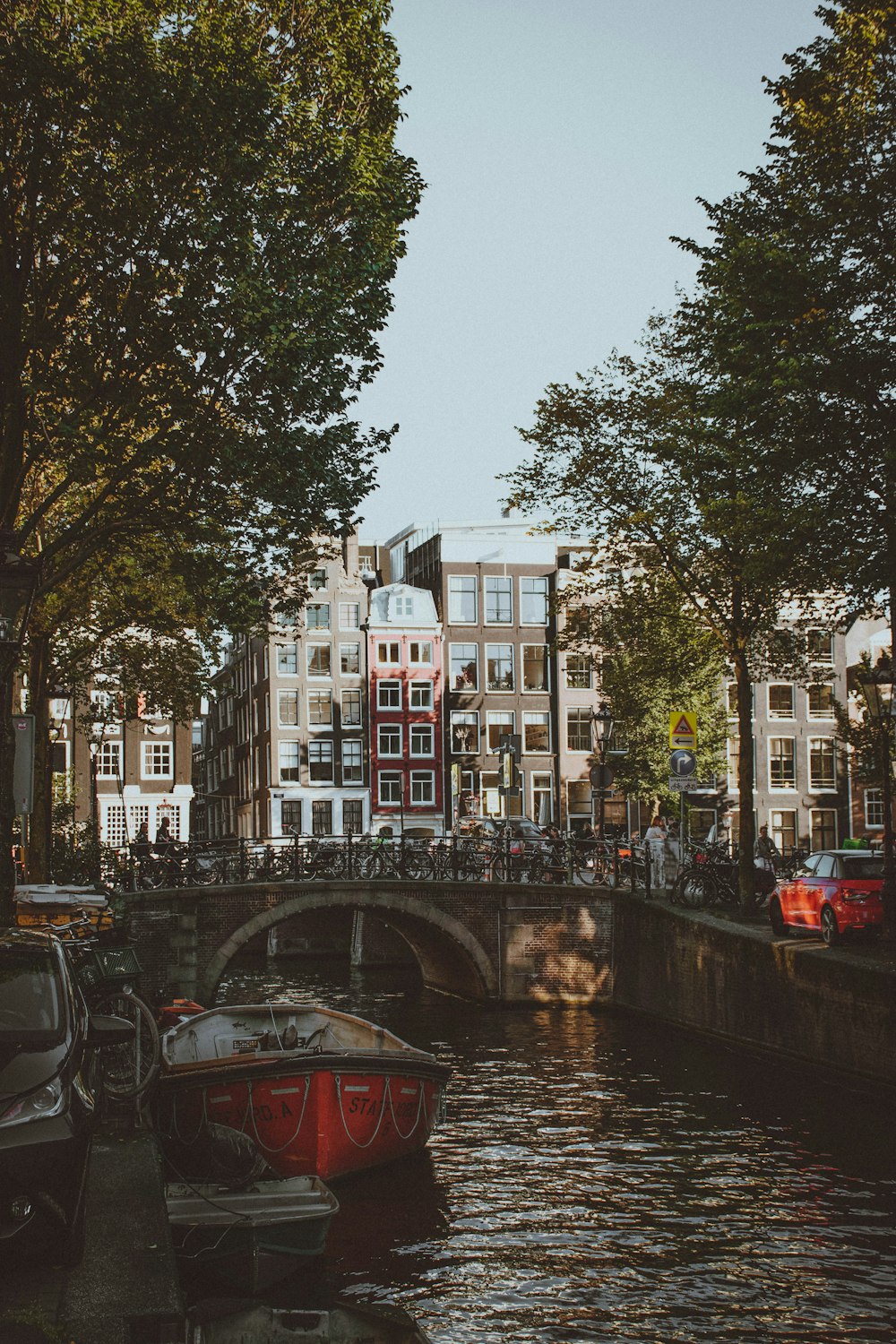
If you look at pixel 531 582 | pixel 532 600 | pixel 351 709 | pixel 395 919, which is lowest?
pixel 395 919

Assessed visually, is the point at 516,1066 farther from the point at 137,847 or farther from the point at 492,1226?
the point at 137,847

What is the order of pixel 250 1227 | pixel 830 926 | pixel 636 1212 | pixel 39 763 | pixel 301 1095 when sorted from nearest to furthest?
pixel 250 1227
pixel 636 1212
pixel 301 1095
pixel 830 926
pixel 39 763

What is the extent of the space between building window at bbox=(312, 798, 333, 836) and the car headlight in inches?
2225

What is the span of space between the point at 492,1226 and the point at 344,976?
2805cm

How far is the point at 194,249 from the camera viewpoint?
1852 centimetres

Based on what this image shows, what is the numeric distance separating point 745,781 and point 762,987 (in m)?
4.81

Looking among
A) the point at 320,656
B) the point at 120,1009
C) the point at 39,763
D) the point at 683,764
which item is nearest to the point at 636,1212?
the point at 120,1009

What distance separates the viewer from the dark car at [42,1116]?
838cm

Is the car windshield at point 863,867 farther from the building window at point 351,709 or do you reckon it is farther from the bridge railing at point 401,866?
the building window at point 351,709

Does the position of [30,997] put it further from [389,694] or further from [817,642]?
[389,694]

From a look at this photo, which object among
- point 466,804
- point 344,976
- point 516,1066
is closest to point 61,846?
point 344,976

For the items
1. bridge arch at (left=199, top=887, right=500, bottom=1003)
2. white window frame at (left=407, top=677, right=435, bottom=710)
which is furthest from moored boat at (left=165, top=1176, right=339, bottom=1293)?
white window frame at (left=407, top=677, right=435, bottom=710)

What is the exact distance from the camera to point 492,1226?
50.7 feet

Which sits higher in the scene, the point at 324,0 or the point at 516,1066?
the point at 324,0
